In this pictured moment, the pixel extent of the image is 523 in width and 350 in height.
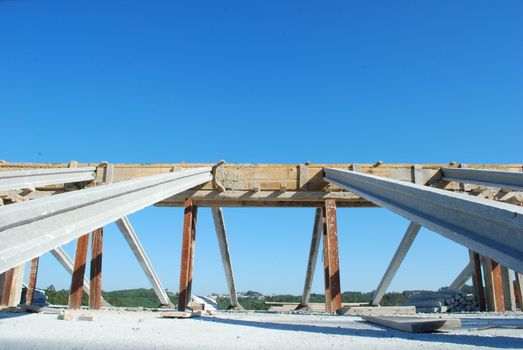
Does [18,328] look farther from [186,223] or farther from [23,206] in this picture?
[186,223]

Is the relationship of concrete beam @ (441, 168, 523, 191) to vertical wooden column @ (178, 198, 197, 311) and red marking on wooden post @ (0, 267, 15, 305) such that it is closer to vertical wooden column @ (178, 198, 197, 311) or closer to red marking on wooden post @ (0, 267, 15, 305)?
vertical wooden column @ (178, 198, 197, 311)

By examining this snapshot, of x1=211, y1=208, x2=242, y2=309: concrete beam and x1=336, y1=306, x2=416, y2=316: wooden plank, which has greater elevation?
x1=211, y1=208, x2=242, y2=309: concrete beam

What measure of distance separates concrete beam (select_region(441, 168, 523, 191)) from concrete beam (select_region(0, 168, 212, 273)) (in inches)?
258

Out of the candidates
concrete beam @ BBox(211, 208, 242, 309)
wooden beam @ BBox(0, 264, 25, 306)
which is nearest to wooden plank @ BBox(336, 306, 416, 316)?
concrete beam @ BBox(211, 208, 242, 309)

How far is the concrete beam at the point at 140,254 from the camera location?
13320 mm

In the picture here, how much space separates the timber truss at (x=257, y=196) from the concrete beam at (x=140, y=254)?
0.12 ft

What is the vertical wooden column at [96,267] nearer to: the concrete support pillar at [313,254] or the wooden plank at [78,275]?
the wooden plank at [78,275]

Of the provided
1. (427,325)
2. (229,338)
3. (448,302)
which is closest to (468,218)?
(427,325)

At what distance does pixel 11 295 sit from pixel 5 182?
4.61m

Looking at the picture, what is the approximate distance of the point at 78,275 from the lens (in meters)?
10.5

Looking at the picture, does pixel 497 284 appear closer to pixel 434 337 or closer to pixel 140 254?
pixel 434 337

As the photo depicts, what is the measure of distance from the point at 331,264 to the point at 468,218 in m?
6.74

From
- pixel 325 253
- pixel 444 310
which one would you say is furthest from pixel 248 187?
pixel 444 310

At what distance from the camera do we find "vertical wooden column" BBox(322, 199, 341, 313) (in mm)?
10234
